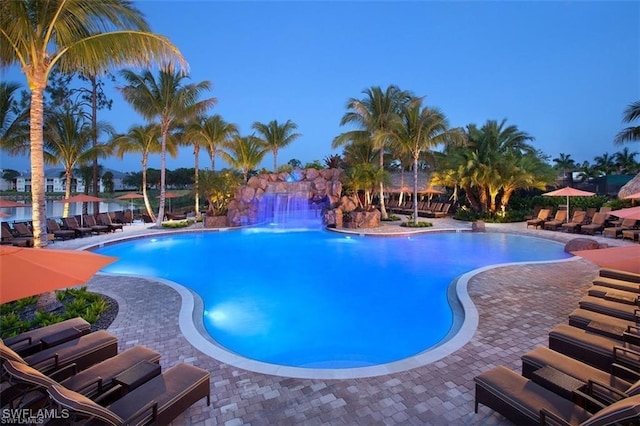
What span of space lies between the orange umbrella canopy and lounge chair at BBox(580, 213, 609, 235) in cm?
1916

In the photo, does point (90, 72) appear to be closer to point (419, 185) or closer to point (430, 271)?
point (430, 271)

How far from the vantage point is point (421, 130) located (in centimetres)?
1931

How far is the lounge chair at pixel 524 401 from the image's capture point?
2668 millimetres

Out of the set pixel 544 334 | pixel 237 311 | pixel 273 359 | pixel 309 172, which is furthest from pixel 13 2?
pixel 309 172

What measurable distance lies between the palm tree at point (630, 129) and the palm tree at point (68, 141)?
29.6m

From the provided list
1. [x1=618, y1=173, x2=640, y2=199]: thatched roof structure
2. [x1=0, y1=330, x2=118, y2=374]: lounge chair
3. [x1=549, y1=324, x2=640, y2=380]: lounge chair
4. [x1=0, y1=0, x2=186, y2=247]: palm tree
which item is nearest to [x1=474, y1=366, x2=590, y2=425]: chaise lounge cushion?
[x1=549, y1=324, x2=640, y2=380]: lounge chair

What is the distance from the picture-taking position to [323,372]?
4.20 m

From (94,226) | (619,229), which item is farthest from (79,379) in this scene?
(619,229)

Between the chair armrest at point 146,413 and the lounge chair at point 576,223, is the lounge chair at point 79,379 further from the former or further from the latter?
the lounge chair at point 576,223

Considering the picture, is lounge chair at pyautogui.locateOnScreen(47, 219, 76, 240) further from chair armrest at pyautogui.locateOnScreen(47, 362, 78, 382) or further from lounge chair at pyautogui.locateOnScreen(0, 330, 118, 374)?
chair armrest at pyautogui.locateOnScreen(47, 362, 78, 382)

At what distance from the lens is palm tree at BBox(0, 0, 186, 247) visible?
6.13 meters

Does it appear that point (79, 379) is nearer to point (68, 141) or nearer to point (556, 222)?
point (68, 141)

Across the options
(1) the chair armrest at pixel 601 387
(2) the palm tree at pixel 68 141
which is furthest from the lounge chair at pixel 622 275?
(2) the palm tree at pixel 68 141

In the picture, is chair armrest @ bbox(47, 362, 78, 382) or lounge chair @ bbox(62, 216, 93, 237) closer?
chair armrest @ bbox(47, 362, 78, 382)
